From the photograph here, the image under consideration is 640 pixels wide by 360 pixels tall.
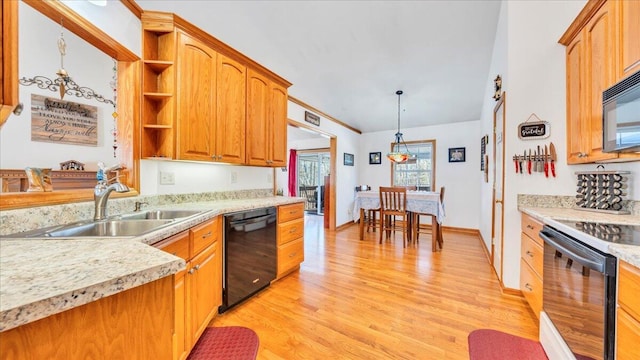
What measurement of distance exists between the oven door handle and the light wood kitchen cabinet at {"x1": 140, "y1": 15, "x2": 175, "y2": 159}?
2544mm

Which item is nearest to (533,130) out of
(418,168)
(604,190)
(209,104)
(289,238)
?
(604,190)

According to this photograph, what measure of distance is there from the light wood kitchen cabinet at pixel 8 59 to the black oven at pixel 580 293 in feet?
7.39

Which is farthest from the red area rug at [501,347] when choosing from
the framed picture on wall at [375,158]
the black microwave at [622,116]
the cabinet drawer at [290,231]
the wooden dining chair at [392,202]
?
the framed picture on wall at [375,158]

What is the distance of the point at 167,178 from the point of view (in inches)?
83.8

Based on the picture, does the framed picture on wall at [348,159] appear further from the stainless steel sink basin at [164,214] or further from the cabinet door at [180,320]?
the cabinet door at [180,320]

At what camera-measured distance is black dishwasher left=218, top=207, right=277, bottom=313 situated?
6.40ft

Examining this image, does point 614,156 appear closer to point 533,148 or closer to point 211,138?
point 533,148

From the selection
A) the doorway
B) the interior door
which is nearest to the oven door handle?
the interior door

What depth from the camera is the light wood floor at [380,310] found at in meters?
1.61

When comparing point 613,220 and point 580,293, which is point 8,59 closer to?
point 580,293

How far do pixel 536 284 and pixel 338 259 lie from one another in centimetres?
203

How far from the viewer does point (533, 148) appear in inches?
86.3

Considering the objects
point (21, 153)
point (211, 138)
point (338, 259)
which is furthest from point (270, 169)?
point (21, 153)

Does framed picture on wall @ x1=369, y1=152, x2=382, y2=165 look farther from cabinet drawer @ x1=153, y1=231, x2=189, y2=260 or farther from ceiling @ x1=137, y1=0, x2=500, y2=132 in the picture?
cabinet drawer @ x1=153, y1=231, x2=189, y2=260
